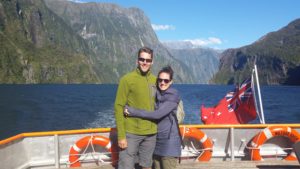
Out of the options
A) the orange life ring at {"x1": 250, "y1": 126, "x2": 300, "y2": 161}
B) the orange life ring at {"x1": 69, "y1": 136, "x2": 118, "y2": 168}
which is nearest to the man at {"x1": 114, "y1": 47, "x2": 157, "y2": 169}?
the orange life ring at {"x1": 69, "y1": 136, "x2": 118, "y2": 168}

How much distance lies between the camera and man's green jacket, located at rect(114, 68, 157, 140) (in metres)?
5.77

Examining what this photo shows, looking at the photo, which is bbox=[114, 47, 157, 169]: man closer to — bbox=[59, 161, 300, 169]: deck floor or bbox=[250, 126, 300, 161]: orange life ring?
bbox=[59, 161, 300, 169]: deck floor

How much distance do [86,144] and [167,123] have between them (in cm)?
259

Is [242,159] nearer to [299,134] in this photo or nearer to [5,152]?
[299,134]

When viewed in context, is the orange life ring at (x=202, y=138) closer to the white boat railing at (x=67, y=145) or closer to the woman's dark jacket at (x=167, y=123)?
the white boat railing at (x=67, y=145)

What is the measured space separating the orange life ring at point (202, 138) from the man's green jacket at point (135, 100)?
2.32m

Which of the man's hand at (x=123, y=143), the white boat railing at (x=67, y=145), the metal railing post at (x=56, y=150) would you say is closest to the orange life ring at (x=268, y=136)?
the white boat railing at (x=67, y=145)

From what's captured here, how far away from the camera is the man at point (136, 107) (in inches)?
227

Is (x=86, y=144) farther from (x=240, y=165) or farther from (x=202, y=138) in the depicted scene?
(x=240, y=165)

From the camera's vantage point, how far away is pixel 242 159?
854 cm

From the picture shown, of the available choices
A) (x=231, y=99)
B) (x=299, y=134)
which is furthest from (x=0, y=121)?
(x=299, y=134)

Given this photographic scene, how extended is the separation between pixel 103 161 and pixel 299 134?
13.8ft

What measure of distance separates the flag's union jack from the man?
5.75 meters

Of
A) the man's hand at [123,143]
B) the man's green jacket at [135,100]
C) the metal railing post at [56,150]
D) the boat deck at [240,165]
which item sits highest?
the man's green jacket at [135,100]
